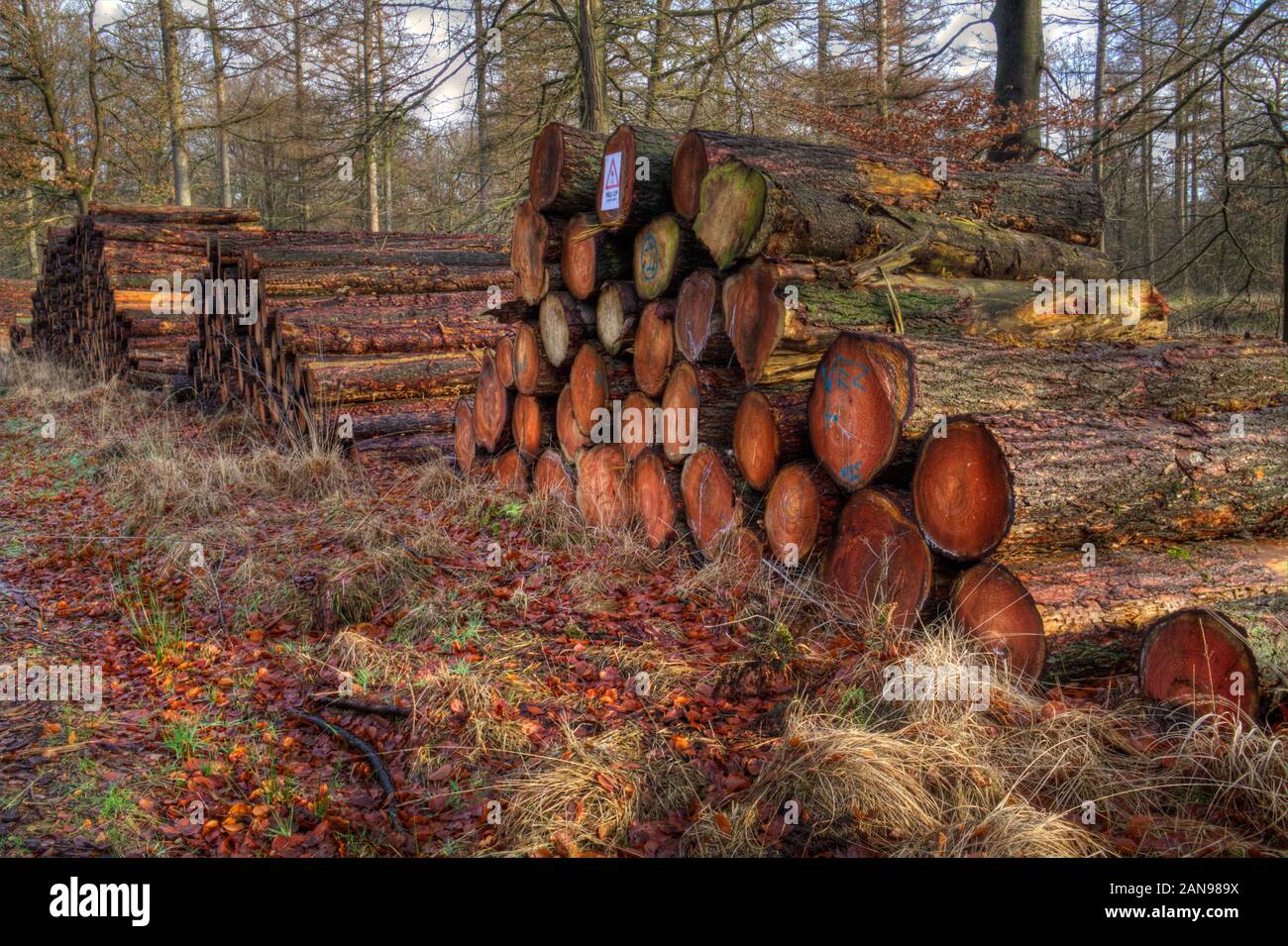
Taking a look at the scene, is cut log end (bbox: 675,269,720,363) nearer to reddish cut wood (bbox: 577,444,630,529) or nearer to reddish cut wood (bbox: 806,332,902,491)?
reddish cut wood (bbox: 806,332,902,491)

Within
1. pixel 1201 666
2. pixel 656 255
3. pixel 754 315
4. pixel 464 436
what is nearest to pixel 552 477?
pixel 464 436

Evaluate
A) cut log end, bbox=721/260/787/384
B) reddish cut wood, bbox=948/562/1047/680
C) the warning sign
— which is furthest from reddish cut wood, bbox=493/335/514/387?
reddish cut wood, bbox=948/562/1047/680

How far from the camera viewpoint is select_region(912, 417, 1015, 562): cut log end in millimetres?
3354

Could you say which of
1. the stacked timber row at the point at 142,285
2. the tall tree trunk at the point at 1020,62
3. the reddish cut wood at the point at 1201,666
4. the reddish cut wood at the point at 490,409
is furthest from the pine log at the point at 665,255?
the stacked timber row at the point at 142,285

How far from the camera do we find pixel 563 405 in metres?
6.01

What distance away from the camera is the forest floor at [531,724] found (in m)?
2.55

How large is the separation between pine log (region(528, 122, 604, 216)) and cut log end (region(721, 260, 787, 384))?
1627 millimetres

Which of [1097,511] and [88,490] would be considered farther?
[88,490]

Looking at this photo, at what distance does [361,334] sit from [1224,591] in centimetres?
701

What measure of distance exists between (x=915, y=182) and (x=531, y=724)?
3.77 meters

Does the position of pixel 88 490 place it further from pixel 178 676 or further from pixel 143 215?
pixel 143 215

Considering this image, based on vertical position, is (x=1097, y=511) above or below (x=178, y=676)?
above

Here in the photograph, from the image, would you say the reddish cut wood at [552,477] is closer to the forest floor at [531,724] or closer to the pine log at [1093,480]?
the forest floor at [531,724]
